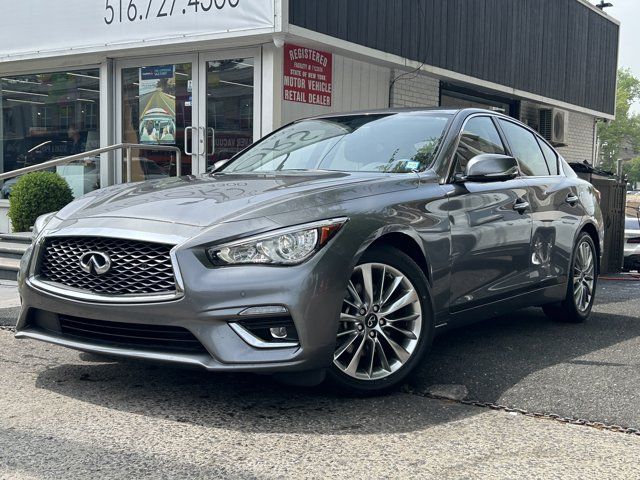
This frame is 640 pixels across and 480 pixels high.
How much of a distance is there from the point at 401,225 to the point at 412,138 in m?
0.93

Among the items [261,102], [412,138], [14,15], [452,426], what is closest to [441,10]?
[261,102]

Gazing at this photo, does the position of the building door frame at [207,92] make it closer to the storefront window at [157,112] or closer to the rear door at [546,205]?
the storefront window at [157,112]

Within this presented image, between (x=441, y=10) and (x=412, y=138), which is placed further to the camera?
(x=441, y=10)

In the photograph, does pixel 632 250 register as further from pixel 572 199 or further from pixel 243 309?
pixel 243 309

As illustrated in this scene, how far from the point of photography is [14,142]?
12.4m

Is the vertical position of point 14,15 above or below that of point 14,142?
above

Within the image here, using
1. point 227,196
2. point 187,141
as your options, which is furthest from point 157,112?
point 227,196

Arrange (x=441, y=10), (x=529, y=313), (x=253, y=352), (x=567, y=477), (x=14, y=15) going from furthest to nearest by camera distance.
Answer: (x=441, y=10), (x=14, y=15), (x=529, y=313), (x=253, y=352), (x=567, y=477)

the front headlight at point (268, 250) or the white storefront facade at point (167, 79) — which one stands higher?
the white storefront facade at point (167, 79)

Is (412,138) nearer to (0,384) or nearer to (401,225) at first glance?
(401,225)

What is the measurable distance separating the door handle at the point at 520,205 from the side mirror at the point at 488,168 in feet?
1.27

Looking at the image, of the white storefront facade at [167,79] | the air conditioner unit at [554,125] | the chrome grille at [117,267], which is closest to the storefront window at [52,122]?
the white storefront facade at [167,79]

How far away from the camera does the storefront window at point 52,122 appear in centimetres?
1134

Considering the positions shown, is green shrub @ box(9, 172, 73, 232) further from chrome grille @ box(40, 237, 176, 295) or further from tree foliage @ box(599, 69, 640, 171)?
tree foliage @ box(599, 69, 640, 171)
